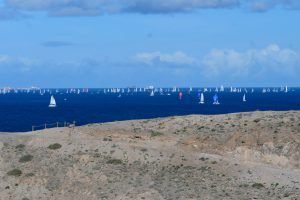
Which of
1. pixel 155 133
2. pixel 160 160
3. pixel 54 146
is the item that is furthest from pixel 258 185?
pixel 54 146

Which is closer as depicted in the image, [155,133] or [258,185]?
[258,185]

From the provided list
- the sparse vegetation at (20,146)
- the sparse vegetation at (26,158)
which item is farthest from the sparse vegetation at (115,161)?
the sparse vegetation at (20,146)

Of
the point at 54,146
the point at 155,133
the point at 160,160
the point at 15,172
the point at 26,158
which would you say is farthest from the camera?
the point at 155,133

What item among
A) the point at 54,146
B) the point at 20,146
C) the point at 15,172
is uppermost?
the point at 54,146

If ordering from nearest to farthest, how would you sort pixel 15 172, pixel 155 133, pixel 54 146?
pixel 15 172 < pixel 54 146 < pixel 155 133

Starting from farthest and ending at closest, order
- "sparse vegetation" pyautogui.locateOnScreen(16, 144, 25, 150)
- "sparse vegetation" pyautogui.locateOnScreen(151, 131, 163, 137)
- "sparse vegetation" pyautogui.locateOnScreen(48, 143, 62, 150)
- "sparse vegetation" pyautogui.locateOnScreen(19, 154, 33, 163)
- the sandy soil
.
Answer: "sparse vegetation" pyautogui.locateOnScreen(151, 131, 163, 137) < "sparse vegetation" pyautogui.locateOnScreen(16, 144, 25, 150) < "sparse vegetation" pyautogui.locateOnScreen(48, 143, 62, 150) < "sparse vegetation" pyautogui.locateOnScreen(19, 154, 33, 163) < the sandy soil

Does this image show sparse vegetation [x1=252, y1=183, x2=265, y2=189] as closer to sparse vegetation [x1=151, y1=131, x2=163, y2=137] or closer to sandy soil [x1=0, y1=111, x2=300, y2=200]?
sandy soil [x1=0, y1=111, x2=300, y2=200]

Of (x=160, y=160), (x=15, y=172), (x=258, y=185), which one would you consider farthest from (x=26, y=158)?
(x=258, y=185)

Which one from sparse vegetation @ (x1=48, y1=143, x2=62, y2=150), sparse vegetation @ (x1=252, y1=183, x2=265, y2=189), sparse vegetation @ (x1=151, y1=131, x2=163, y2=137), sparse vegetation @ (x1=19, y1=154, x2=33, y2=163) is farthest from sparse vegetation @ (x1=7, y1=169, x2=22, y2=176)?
sparse vegetation @ (x1=252, y1=183, x2=265, y2=189)

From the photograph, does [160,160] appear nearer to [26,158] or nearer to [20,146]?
[26,158]

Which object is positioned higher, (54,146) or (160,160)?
(54,146)
